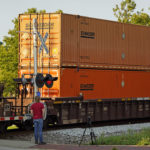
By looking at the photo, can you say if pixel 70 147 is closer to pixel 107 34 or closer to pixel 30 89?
pixel 30 89

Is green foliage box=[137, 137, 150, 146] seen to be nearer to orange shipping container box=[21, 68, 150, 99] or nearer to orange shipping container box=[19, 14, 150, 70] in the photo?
orange shipping container box=[21, 68, 150, 99]

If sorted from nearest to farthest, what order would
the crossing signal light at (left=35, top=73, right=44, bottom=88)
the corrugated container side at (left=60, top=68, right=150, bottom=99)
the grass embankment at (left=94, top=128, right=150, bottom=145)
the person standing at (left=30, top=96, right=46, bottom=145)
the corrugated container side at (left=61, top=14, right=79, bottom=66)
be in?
the grass embankment at (left=94, top=128, right=150, bottom=145) → the person standing at (left=30, top=96, right=46, bottom=145) → the crossing signal light at (left=35, top=73, right=44, bottom=88) → the corrugated container side at (left=61, top=14, right=79, bottom=66) → the corrugated container side at (left=60, top=68, right=150, bottom=99)

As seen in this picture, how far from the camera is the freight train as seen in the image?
20.3 meters

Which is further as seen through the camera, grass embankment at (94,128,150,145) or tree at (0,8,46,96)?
tree at (0,8,46,96)

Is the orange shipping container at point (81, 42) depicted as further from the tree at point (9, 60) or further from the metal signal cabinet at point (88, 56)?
the tree at point (9, 60)

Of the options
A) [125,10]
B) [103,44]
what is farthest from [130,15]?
[103,44]

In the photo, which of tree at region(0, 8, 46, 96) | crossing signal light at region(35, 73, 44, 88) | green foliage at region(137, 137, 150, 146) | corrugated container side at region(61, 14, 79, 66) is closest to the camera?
green foliage at region(137, 137, 150, 146)

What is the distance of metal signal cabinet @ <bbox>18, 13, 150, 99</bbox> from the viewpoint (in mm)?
20344

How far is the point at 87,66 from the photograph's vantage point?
69.7ft

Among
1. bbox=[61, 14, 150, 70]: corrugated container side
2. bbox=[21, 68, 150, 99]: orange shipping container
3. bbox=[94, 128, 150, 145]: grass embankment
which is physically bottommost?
bbox=[94, 128, 150, 145]: grass embankment

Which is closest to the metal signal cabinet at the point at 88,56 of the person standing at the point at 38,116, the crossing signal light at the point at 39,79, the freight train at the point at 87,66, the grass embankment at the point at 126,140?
the freight train at the point at 87,66

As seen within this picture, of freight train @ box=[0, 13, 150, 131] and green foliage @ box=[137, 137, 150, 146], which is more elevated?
freight train @ box=[0, 13, 150, 131]

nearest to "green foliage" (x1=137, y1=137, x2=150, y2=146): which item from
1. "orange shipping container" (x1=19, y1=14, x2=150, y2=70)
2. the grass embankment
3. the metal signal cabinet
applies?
the grass embankment

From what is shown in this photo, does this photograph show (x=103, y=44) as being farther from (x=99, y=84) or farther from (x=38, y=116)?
(x=38, y=116)
